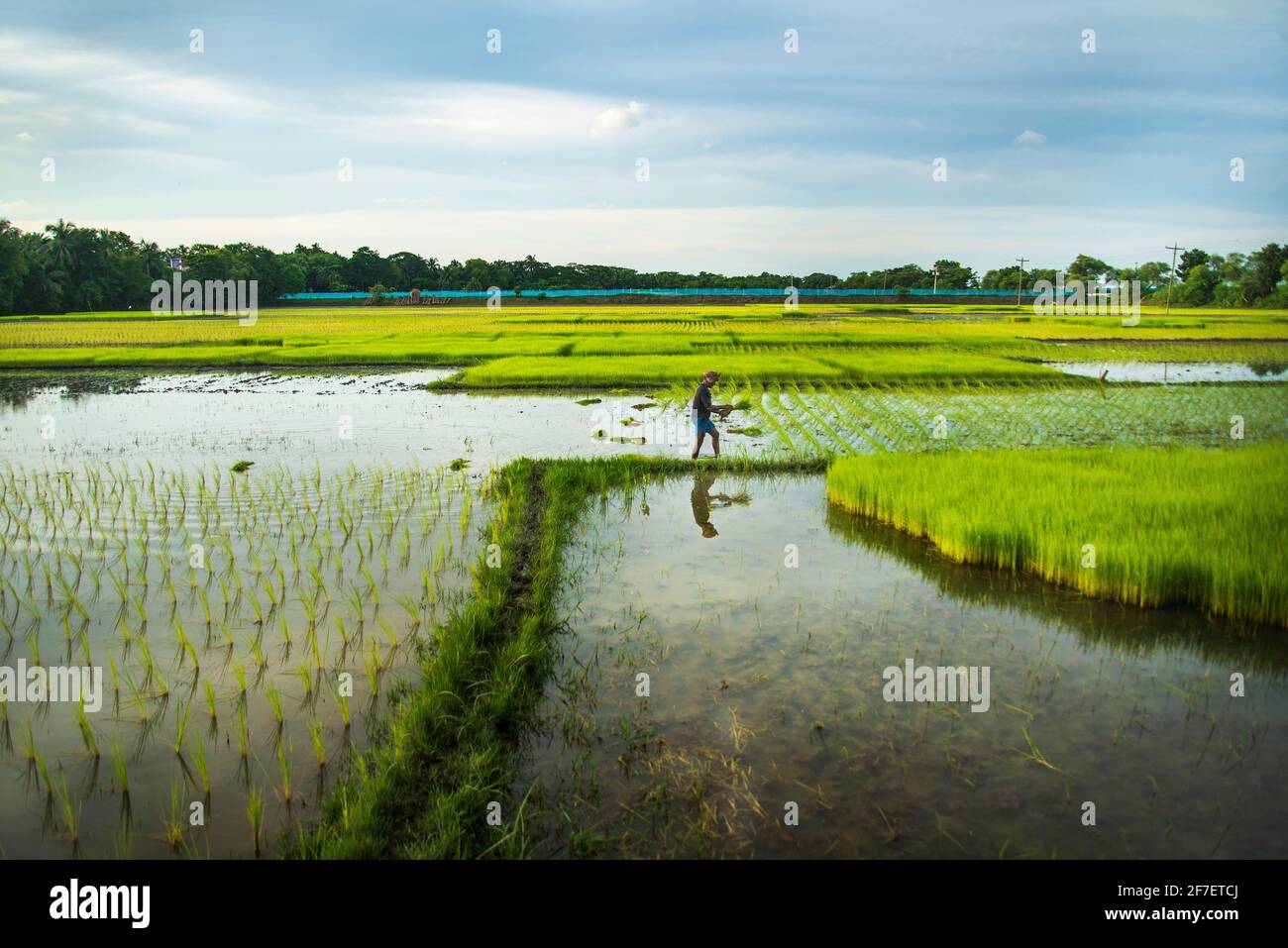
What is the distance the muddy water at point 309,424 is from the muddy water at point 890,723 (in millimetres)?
5101

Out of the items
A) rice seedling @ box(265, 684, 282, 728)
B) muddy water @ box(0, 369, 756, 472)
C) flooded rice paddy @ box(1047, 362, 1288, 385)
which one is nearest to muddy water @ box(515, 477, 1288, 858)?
rice seedling @ box(265, 684, 282, 728)

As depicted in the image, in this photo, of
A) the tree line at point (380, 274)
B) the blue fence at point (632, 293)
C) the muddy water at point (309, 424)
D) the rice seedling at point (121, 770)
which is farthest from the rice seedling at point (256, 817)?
the blue fence at point (632, 293)

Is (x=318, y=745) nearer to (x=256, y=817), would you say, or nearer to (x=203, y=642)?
(x=256, y=817)

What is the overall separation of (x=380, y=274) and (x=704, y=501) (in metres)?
73.9

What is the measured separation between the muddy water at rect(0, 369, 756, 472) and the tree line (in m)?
20.9

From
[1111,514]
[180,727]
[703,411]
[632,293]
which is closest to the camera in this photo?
[180,727]

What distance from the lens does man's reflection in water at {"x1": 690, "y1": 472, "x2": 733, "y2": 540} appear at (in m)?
7.23

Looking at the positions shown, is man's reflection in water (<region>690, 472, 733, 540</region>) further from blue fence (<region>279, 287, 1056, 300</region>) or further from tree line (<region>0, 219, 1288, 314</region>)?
blue fence (<region>279, 287, 1056, 300</region>)

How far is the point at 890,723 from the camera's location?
3840 millimetres

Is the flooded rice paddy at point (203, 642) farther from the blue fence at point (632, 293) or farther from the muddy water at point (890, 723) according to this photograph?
the blue fence at point (632, 293)

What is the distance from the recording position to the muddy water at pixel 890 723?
120 inches

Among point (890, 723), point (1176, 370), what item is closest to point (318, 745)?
point (890, 723)
